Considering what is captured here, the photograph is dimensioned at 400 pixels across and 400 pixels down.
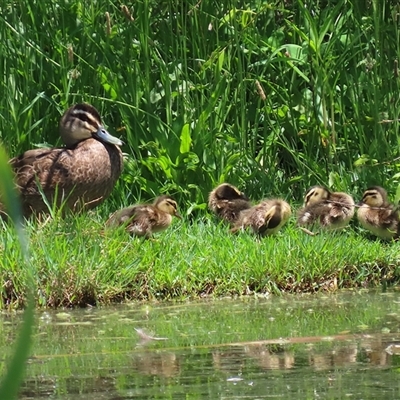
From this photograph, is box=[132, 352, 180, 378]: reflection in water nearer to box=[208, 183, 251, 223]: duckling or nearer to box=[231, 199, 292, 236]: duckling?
box=[231, 199, 292, 236]: duckling

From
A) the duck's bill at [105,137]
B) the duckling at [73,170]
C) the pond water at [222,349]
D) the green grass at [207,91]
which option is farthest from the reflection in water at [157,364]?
the green grass at [207,91]

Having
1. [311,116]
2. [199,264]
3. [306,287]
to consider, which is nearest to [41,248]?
[199,264]

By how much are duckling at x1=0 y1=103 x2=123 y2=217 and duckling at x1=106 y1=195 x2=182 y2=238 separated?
411mm

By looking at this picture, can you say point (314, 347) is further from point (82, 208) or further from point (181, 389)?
point (82, 208)

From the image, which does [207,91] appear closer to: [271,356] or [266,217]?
[266,217]

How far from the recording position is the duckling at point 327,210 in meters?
7.21

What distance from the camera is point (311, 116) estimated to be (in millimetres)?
8297

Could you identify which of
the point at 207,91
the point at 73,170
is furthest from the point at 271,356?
the point at 207,91

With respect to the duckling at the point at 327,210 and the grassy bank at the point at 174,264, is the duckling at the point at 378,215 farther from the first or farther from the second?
the grassy bank at the point at 174,264

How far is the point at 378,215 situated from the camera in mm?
7219

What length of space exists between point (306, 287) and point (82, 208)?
1.82m

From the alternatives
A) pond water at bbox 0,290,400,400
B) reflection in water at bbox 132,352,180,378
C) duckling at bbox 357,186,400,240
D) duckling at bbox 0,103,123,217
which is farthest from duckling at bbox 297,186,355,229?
reflection in water at bbox 132,352,180,378

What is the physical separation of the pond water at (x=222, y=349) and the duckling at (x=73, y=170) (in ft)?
5.76

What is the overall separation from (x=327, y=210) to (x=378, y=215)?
1.26 ft
